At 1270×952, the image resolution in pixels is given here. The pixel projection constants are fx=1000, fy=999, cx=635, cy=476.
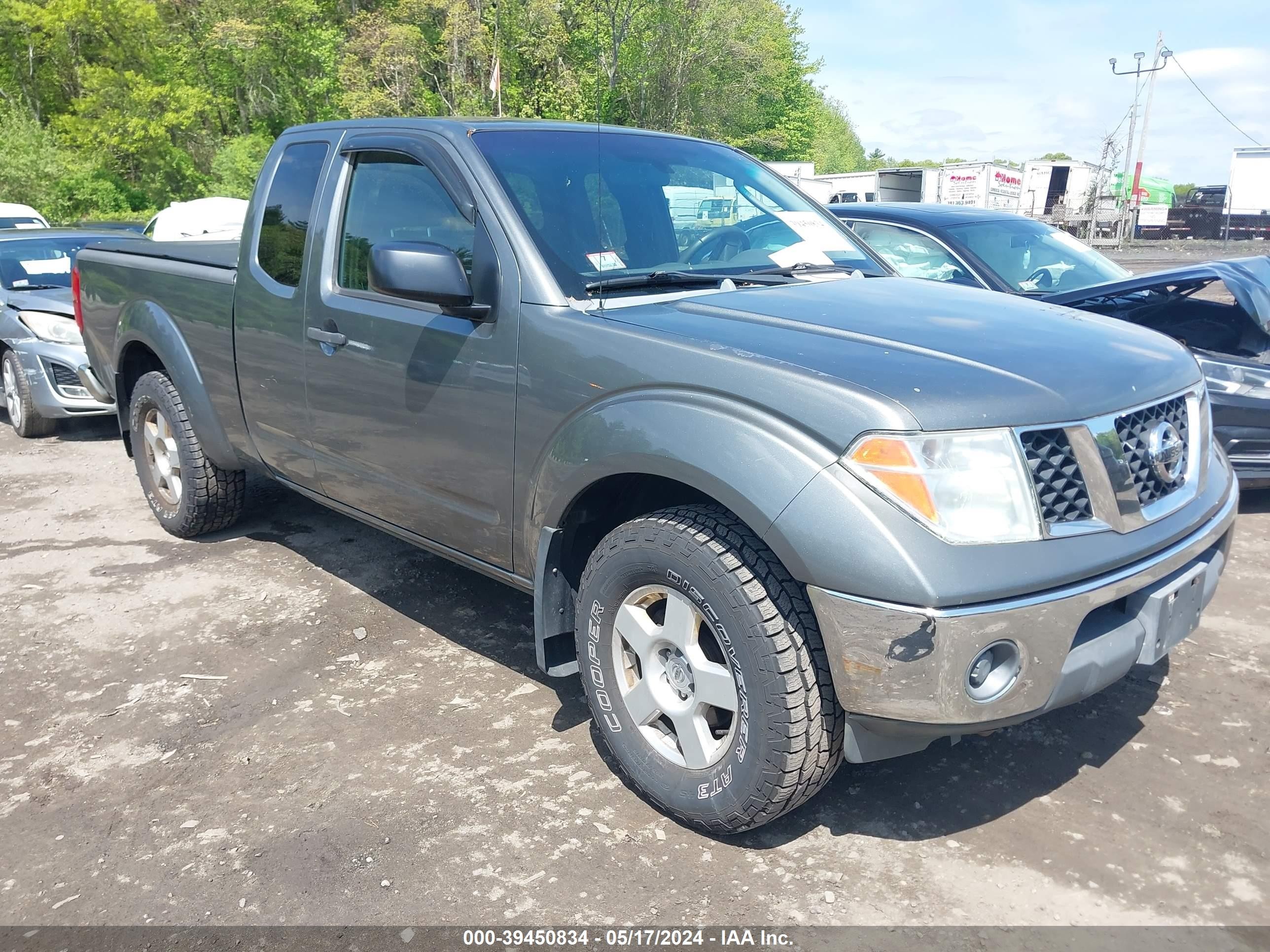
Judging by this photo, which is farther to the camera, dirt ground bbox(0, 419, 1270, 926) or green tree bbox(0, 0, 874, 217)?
green tree bbox(0, 0, 874, 217)

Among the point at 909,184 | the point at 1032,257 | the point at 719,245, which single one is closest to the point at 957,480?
the point at 719,245

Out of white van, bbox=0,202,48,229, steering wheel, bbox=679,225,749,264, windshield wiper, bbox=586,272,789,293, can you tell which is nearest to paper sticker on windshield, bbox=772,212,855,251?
steering wheel, bbox=679,225,749,264

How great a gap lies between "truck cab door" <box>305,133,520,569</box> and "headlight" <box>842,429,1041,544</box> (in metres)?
1.21

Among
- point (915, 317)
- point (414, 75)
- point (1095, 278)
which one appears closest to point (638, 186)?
point (915, 317)

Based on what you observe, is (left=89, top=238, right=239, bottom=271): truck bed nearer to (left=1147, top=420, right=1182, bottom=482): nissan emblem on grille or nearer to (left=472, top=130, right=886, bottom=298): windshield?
(left=472, top=130, right=886, bottom=298): windshield

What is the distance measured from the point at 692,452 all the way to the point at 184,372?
10.3 ft

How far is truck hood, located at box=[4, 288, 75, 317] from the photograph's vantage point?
302 inches

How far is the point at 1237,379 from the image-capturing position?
5199 mm

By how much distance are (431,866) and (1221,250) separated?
1324 inches

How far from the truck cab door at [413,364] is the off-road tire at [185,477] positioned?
1.23 meters

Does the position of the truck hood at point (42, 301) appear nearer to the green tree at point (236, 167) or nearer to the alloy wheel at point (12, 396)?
the alloy wheel at point (12, 396)

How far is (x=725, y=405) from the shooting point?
2.45 meters

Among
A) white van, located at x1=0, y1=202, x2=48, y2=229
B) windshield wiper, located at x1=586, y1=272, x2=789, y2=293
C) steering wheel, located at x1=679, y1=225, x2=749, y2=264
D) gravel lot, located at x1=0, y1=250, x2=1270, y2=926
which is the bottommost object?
gravel lot, located at x1=0, y1=250, x2=1270, y2=926

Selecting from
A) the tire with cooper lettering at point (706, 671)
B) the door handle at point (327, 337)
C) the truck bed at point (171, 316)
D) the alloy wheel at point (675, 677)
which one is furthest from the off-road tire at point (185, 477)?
the alloy wheel at point (675, 677)
